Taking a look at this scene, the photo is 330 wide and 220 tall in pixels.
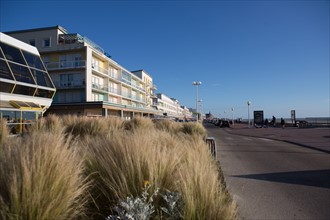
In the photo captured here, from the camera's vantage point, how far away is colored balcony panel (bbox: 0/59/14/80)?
1396 cm

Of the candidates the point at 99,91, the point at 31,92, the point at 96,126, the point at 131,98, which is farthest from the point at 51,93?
the point at 131,98

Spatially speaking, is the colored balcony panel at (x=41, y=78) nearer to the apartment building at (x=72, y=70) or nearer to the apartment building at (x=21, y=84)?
the apartment building at (x=21, y=84)

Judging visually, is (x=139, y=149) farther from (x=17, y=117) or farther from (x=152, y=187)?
(x=17, y=117)

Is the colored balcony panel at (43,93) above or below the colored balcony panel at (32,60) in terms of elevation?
below

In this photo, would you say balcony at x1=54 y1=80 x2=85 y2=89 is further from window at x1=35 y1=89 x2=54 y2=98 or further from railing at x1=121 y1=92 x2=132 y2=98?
window at x1=35 y1=89 x2=54 y2=98

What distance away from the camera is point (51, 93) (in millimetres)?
19250

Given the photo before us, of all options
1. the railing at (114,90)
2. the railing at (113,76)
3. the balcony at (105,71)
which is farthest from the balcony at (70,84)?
the railing at (113,76)

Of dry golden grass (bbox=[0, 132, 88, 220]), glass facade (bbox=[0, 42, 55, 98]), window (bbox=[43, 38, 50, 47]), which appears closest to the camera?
dry golden grass (bbox=[0, 132, 88, 220])

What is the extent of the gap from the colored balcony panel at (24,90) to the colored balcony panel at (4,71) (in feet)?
2.58

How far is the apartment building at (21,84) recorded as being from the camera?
1335cm

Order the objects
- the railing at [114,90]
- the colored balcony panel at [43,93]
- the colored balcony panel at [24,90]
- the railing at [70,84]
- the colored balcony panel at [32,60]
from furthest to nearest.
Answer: the railing at [114,90] < the railing at [70,84] < the colored balcony panel at [32,60] < the colored balcony panel at [43,93] < the colored balcony panel at [24,90]

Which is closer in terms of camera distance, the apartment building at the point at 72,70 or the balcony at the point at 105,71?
the apartment building at the point at 72,70

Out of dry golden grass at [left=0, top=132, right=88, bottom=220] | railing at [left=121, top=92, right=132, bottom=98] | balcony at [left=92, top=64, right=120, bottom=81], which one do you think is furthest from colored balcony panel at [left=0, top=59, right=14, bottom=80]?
railing at [left=121, top=92, right=132, bottom=98]

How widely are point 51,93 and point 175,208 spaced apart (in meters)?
19.6
